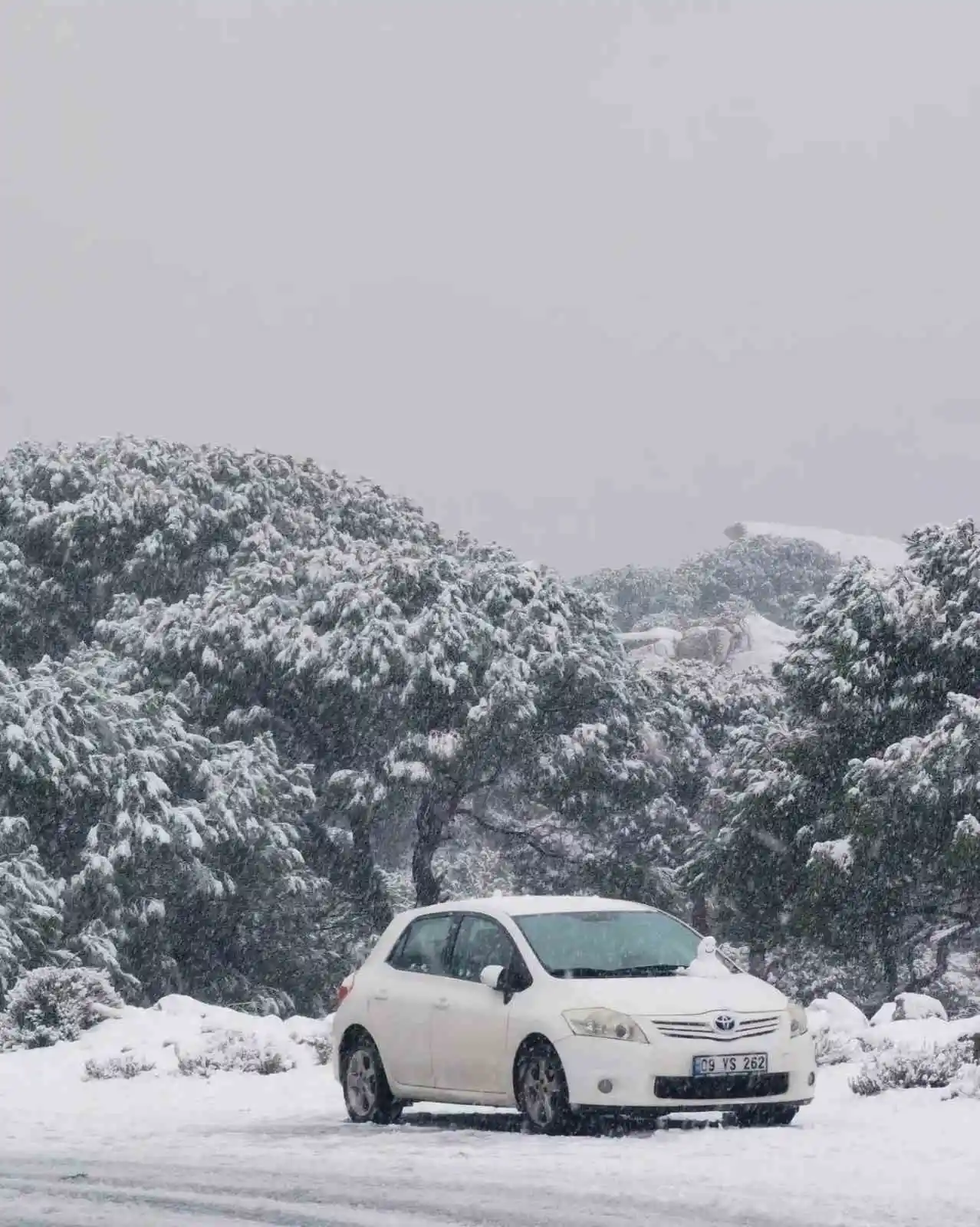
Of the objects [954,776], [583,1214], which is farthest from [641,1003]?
[954,776]

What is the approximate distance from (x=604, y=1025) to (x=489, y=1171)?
1.57 m

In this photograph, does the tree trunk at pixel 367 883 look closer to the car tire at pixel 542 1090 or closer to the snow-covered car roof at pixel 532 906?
the snow-covered car roof at pixel 532 906

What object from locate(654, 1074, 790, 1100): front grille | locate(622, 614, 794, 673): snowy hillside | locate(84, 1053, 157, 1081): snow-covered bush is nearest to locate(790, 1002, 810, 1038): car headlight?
locate(654, 1074, 790, 1100): front grille

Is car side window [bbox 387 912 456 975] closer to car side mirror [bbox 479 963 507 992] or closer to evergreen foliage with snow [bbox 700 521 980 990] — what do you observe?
car side mirror [bbox 479 963 507 992]

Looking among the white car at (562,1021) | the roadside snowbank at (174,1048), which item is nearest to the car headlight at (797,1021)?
the white car at (562,1021)

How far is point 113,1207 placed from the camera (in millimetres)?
8273

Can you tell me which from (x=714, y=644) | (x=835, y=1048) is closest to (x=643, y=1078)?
(x=835, y=1048)

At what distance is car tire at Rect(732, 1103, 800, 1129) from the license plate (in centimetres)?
36

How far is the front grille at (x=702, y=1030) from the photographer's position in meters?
10.2

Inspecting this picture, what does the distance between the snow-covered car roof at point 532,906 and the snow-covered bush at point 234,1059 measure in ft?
14.2

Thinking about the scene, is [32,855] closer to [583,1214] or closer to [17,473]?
[17,473]

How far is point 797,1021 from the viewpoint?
A: 10875 mm

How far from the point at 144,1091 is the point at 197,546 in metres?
27.3

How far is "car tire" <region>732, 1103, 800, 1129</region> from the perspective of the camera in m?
10.7
